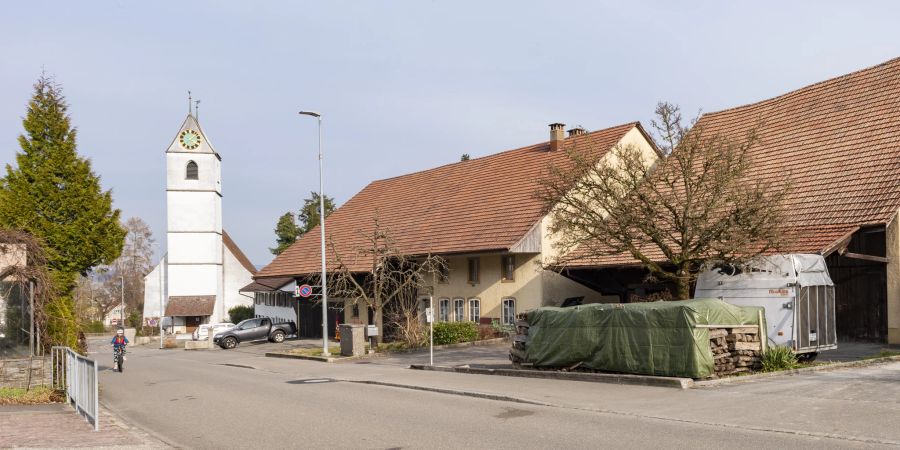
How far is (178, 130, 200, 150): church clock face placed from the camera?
70000 millimetres

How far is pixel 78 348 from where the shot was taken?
21297mm

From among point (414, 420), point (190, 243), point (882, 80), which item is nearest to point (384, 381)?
point (414, 420)

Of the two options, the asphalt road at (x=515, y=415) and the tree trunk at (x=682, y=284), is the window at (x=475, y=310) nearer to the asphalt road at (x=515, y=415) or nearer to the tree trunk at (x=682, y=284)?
the tree trunk at (x=682, y=284)

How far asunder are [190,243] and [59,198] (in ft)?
154

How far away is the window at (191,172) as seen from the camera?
2758 inches

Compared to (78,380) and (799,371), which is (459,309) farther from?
(78,380)

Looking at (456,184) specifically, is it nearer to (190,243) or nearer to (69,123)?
(69,123)

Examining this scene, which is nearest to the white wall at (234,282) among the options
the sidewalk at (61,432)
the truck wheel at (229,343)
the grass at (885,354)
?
the truck wheel at (229,343)

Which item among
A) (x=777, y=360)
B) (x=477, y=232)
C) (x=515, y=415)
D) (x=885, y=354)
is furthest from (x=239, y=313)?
(x=515, y=415)

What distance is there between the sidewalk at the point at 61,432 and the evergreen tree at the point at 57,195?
828 cm

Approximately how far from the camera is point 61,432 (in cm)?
1282

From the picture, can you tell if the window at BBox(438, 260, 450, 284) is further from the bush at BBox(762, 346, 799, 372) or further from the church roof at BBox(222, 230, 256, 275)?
the church roof at BBox(222, 230, 256, 275)

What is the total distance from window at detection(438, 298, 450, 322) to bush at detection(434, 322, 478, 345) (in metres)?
5.51

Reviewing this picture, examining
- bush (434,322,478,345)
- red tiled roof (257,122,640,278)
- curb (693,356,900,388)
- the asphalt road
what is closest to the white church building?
red tiled roof (257,122,640,278)
